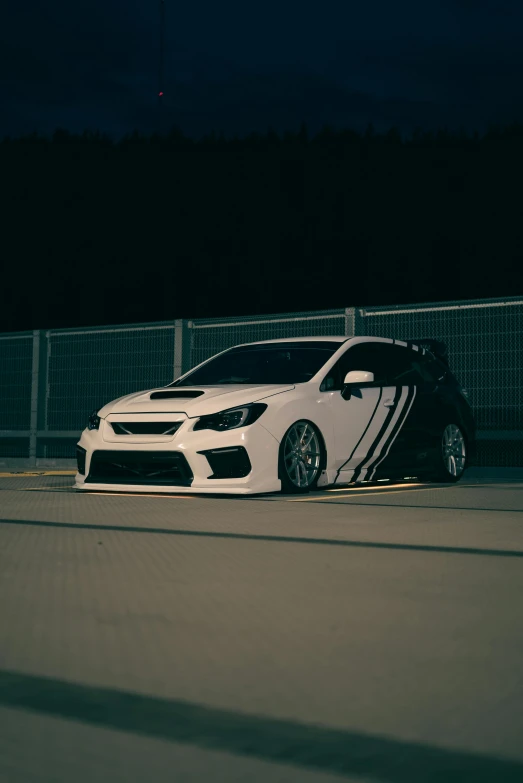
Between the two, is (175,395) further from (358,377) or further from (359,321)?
(359,321)

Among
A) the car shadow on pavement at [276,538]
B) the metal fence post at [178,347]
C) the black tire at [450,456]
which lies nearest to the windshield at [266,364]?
the black tire at [450,456]

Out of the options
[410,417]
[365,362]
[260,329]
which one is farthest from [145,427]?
[260,329]

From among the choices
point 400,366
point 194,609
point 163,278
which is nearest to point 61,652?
point 194,609

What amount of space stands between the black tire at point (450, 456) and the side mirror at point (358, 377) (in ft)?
5.20

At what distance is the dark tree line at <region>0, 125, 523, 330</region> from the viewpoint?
56438 mm

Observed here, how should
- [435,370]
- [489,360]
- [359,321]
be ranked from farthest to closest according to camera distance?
1. [359,321]
2. [489,360]
3. [435,370]

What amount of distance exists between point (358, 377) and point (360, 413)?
419mm

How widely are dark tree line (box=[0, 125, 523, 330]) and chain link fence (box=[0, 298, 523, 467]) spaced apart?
119ft

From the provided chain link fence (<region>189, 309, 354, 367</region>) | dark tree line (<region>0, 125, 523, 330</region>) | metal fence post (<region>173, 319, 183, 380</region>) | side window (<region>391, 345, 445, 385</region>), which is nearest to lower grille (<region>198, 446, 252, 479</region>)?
side window (<region>391, 345, 445, 385</region>)

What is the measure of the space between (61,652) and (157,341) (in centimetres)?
1326

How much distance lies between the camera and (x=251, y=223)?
2446 inches

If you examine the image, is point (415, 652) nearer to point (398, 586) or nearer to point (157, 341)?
point (398, 586)

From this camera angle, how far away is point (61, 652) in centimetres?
385

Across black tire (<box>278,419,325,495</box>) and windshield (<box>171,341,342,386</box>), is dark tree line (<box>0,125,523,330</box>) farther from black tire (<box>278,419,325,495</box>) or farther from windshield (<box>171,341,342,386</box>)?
black tire (<box>278,419,325,495</box>)
